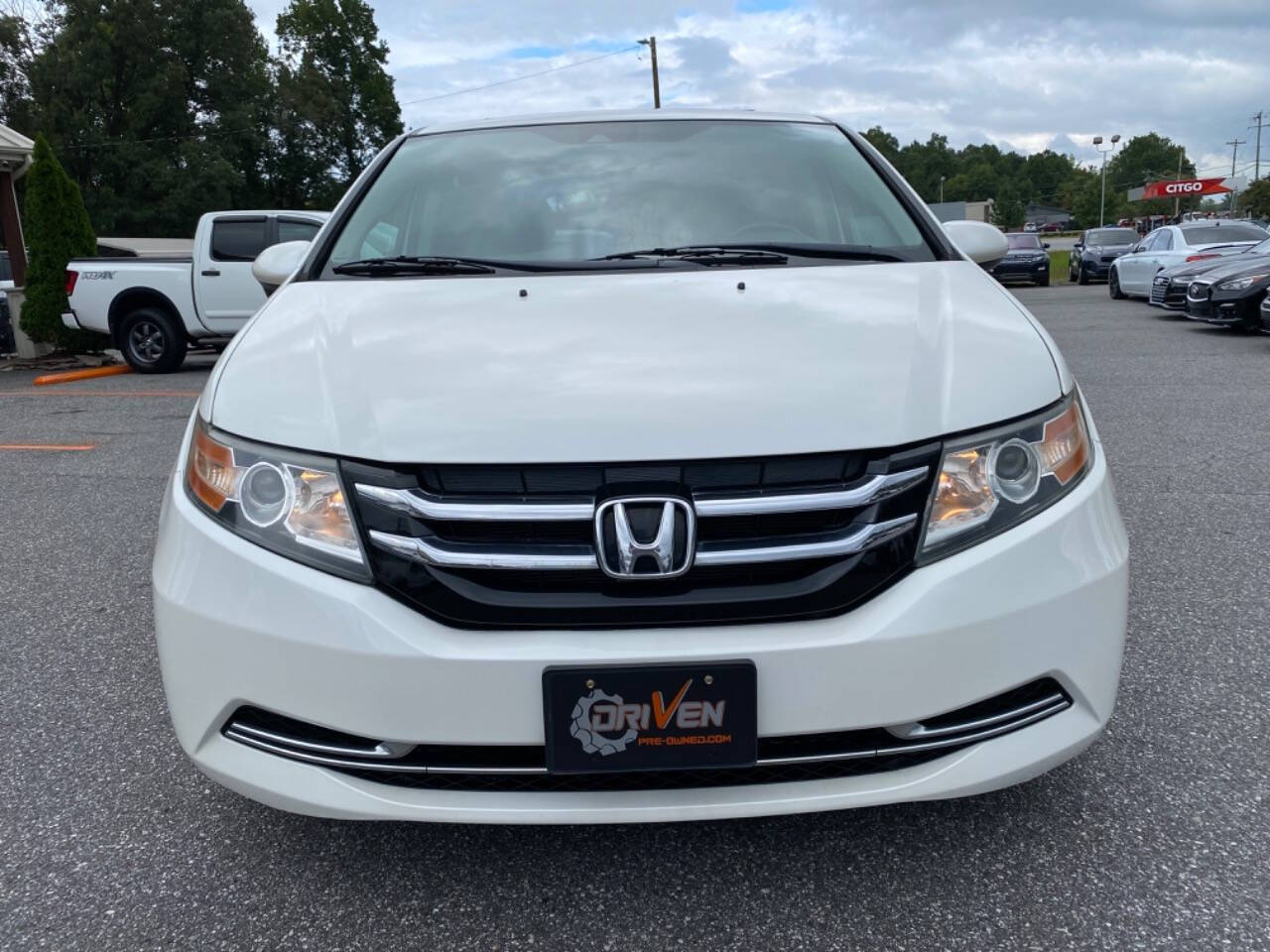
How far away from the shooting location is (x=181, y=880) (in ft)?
6.79

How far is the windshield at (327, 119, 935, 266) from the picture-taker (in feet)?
9.21

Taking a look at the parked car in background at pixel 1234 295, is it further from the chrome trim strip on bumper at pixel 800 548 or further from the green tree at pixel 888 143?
the green tree at pixel 888 143

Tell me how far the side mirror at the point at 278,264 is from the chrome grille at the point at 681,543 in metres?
1.44

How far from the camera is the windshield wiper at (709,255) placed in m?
2.63

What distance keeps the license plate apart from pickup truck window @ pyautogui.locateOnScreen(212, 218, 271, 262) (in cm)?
1100

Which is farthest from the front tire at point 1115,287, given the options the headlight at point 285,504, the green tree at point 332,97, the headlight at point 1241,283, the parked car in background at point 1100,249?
the green tree at point 332,97

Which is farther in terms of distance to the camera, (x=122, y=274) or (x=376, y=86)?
(x=376, y=86)

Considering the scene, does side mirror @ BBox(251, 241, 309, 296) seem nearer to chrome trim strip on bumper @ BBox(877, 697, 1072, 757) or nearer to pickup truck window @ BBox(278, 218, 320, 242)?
chrome trim strip on bumper @ BBox(877, 697, 1072, 757)

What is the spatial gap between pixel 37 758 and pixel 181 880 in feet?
2.65

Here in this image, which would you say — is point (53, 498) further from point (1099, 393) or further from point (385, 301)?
point (1099, 393)

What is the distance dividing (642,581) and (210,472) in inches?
34.1

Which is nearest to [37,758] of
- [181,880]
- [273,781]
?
[181,880]

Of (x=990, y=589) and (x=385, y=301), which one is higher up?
(x=385, y=301)

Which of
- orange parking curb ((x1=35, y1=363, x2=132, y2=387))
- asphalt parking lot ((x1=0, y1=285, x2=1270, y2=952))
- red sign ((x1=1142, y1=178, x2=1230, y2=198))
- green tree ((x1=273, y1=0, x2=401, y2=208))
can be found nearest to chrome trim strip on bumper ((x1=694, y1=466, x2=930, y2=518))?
asphalt parking lot ((x1=0, y1=285, x2=1270, y2=952))
